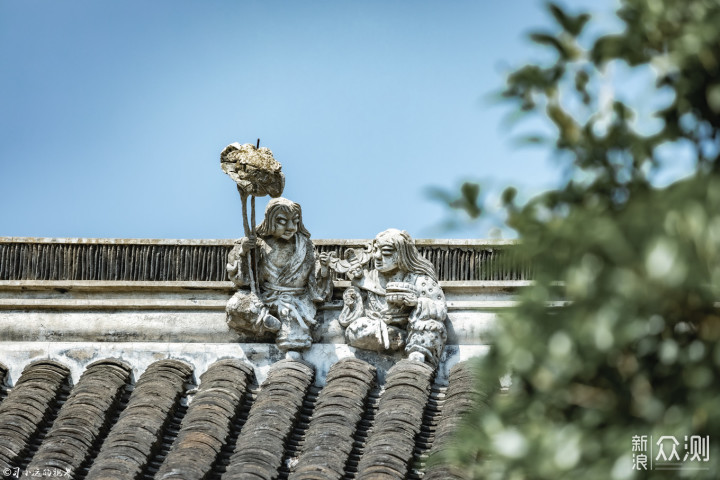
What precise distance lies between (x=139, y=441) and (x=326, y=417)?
1.46 metres

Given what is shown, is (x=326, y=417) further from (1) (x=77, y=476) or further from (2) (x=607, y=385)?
(2) (x=607, y=385)

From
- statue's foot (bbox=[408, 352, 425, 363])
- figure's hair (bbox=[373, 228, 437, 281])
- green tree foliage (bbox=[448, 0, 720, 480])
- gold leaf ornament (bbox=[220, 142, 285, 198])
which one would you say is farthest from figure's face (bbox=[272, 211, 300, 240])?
green tree foliage (bbox=[448, 0, 720, 480])

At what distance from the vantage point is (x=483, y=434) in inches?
237

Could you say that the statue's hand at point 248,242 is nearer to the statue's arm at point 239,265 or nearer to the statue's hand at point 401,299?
the statue's arm at point 239,265

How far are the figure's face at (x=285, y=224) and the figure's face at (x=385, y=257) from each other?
2.46 ft

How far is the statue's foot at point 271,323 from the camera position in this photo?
12.6m

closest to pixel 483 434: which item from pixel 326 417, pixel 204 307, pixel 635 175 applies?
pixel 635 175

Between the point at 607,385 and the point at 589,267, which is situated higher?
the point at 589,267

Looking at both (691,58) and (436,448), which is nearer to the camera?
(691,58)

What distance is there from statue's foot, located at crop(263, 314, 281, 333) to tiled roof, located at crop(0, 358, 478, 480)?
0.34 metres

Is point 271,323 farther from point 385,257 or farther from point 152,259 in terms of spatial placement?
point 152,259

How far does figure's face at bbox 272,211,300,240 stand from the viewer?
41.9ft

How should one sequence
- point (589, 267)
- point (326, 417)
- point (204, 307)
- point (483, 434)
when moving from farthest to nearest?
point (204, 307) → point (326, 417) → point (483, 434) → point (589, 267)

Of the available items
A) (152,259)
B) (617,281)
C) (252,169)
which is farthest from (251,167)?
(617,281)
